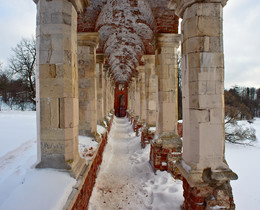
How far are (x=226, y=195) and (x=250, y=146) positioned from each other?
12.2 metres

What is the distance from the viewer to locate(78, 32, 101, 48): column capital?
527 cm

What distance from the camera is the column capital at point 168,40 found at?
5000 mm

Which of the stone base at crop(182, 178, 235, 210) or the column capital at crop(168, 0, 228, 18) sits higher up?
the column capital at crop(168, 0, 228, 18)

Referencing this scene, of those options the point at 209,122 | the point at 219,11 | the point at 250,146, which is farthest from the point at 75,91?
the point at 250,146

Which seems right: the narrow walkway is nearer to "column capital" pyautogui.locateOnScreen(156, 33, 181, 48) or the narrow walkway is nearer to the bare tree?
"column capital" pyautogui.locateOnScreen(156, 33, 181, 48)

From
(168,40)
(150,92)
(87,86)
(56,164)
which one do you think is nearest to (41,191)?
(56,164)

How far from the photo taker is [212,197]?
2.83 m

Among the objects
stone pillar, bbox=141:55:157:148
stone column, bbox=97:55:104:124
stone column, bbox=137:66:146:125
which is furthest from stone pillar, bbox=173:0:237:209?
stone column, bbox=137:66:146:125

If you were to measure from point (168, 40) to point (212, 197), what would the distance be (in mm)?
4196

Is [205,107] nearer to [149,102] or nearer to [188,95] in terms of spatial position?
[188,95]

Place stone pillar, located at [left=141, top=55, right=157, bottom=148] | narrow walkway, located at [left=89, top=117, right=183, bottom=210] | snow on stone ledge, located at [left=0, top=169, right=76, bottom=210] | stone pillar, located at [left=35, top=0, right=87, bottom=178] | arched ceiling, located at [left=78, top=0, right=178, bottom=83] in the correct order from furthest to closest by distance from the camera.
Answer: stone pillar, located at [left=141, top=55, right=157, bottom=148] < arched ceiling, located at [left=78, top=0, right=178, bottom=83] < narrow walkway, located at [left=89, top=117, right=183, bottom=210] < stone pillar, located at [left=35, top=0, right=87, bottom=178] < snow on stone ledge, located at [left=0, top=169, right=76, bottom=210]

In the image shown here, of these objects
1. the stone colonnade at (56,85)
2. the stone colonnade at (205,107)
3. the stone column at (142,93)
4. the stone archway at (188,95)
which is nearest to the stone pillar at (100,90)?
the stone column at (142,93)

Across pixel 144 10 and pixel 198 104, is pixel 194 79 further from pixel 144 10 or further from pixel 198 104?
pixel 144 10

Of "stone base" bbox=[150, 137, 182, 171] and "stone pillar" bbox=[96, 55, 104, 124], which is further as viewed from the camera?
"stone pillar" bbox=[96, 55, 104, 124]
